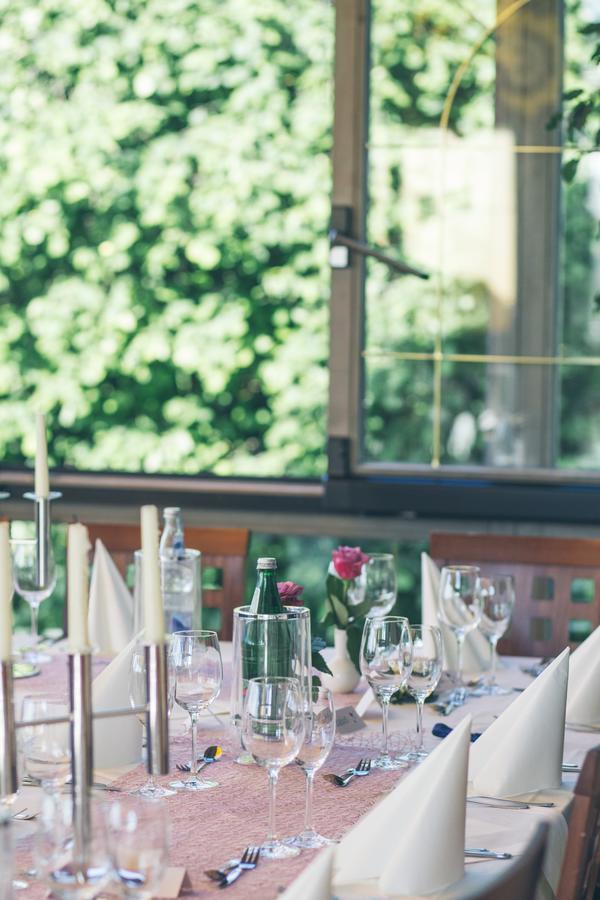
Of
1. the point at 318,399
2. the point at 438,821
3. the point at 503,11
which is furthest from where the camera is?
the point at 318,399

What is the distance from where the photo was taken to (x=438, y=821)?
110 cm

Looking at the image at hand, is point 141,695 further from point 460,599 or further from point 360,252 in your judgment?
point 360,252

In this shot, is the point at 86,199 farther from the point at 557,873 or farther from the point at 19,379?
the point at 557,873

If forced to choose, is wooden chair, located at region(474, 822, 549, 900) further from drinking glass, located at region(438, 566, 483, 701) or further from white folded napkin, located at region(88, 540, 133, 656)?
white folded napkin, located at region(88, 540, 133, 656)

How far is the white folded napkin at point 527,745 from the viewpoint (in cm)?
135

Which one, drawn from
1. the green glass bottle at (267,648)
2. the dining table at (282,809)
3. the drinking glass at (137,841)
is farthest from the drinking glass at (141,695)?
the drinking glass at (137,841)

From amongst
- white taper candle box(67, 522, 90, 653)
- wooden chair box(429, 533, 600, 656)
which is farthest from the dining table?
wooden chair box(429, 533, 600, 656)

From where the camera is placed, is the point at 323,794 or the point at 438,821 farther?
the point at 323,794

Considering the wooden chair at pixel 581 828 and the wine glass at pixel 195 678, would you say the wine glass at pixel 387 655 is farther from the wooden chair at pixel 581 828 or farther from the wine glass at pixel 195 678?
the wooden chair at pixel 581 828

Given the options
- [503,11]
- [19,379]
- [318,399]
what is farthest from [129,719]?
[19,379]

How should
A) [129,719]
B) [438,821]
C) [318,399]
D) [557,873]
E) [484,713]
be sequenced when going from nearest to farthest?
[438,821]
[557,873]
[129,719]
[484,713]
[318,399]

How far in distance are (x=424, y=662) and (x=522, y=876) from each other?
0.69 metres

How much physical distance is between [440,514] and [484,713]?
49.9 inches

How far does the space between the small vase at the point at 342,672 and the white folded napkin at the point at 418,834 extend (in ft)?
1.86
